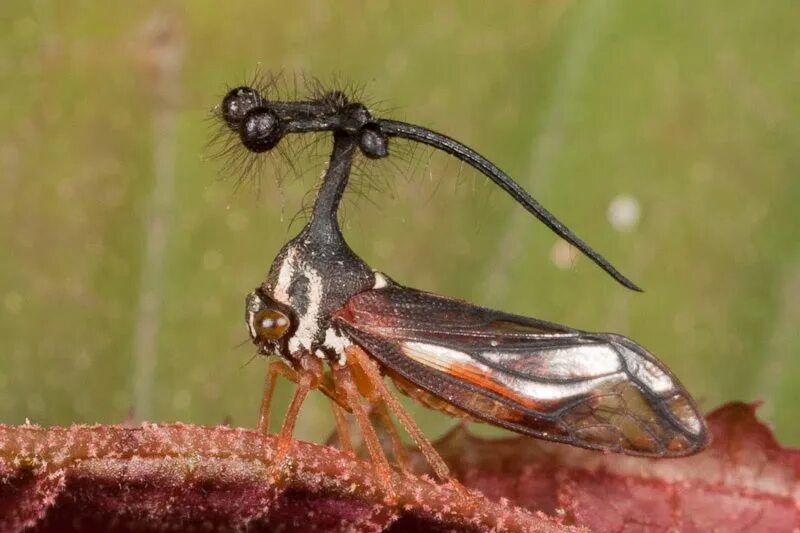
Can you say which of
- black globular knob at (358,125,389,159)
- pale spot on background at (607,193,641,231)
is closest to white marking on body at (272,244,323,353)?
black globular knob at (358,125,389,159)

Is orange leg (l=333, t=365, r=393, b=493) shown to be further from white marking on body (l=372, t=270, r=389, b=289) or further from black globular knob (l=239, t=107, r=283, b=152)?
black globular knob (l=239, t=107, r=283, b=152)

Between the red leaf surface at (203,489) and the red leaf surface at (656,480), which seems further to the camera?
the red leaf surface at (656,480)

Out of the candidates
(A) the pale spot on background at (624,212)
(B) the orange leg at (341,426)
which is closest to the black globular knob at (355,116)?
(B) the orange leg at (341,426)

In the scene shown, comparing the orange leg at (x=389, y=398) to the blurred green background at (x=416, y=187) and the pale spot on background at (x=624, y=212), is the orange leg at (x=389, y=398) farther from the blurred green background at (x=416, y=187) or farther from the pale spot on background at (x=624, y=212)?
the pale spot on background at (x=624, y=212)

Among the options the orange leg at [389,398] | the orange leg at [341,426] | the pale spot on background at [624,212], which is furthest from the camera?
the pale spot on background at [624,212]

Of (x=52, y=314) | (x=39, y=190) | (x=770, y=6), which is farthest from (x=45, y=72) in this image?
(x=770, y=6)

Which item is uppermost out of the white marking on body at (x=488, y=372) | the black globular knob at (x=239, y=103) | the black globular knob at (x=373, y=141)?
the black globular knob at (x=239, y=103)

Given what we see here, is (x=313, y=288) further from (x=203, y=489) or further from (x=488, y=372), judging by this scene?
(x=203, y=489)
